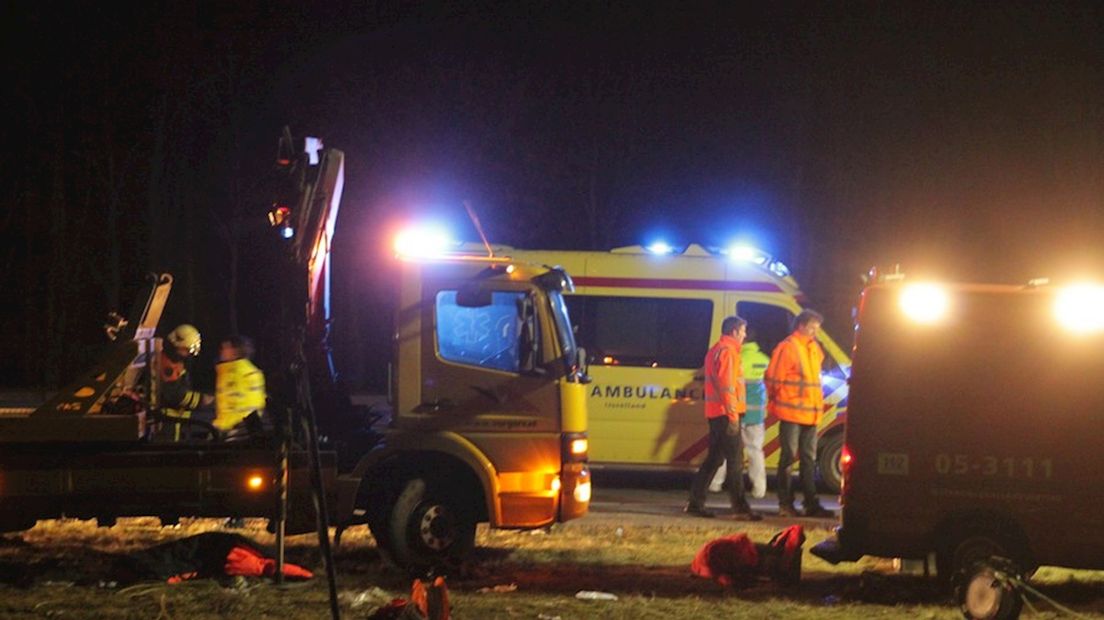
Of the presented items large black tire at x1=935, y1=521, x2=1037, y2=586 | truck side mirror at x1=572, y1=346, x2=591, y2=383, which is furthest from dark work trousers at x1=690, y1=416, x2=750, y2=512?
large black tire at x1=935, y1=521, x2=1037, y2=586

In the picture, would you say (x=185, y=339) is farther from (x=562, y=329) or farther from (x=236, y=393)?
(x=562, y=329)

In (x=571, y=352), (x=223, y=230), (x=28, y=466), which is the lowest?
(x=28, y=466)

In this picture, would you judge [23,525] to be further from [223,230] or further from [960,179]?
[960,179]

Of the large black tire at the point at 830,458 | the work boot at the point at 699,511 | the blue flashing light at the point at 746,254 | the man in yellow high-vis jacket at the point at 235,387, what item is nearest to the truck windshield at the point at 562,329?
the man in yellow high-vis jacket at the point at 235,387

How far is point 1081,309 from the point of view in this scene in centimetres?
884

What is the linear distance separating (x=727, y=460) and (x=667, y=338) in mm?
2064

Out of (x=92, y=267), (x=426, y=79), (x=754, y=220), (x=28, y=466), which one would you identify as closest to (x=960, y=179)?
(x=754, y=220)

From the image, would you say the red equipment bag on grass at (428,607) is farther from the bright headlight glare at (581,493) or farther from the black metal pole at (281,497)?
the bright headlight glare at (581,493)

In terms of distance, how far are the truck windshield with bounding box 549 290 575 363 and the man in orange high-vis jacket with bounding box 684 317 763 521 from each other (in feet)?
11.2

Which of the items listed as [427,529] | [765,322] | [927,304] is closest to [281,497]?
[427,529]

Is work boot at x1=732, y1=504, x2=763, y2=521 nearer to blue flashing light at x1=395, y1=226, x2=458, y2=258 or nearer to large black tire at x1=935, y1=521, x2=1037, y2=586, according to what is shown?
large black tire at x1=935, y1=521, x2=1037, y2=586

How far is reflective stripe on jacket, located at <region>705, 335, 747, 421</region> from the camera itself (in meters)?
13.2

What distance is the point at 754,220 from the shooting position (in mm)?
40438

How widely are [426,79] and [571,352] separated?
2801 centimetres
